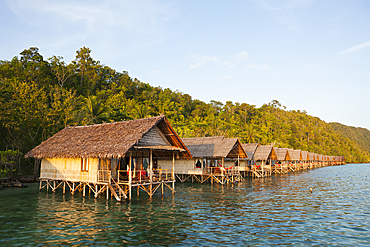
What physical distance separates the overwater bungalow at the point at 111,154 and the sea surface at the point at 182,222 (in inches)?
53.4

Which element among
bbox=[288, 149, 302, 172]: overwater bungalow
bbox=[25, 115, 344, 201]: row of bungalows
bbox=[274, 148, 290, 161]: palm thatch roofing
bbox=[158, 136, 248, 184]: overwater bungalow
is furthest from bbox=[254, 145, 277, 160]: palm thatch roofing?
bbox=[25, 115, 344, 201]: row of bungalows

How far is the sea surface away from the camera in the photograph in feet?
33.3

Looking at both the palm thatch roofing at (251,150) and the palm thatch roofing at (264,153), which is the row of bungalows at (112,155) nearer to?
the palm thatch roofing at (251,150)

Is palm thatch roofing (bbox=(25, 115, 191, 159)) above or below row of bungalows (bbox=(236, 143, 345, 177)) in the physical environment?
above

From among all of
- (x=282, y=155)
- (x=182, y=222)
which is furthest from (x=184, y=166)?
(x=282, y=155)

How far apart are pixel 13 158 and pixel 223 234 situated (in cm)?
2543

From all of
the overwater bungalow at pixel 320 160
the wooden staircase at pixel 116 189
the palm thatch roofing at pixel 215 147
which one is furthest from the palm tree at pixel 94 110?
the overwater bungalow at pixel 320 160

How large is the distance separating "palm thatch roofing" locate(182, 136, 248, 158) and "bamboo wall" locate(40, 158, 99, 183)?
1379 cm

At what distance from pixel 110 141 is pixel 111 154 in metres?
2.17

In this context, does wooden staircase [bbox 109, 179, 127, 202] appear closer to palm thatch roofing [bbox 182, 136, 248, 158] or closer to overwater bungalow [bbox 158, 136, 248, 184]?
overwater bungalow [bbox 158, 136, 248, 184]

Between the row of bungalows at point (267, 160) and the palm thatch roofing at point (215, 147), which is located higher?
the palm thatch roofing at point (215, 147)

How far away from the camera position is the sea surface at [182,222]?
33.3ft

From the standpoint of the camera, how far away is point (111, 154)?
1681cm

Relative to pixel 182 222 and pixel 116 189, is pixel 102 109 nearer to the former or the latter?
pixel 116 189
